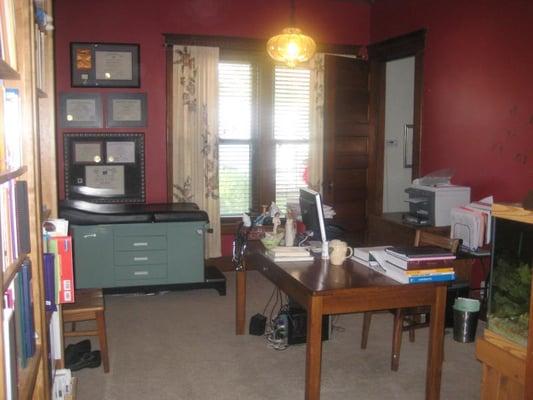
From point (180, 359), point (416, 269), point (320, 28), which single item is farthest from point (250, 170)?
point (416, 269)

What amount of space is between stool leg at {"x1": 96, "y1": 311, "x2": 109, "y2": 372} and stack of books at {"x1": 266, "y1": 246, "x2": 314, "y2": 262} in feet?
3.47

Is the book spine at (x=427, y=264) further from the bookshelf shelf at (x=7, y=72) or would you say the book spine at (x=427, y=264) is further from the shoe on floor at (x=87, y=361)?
the shoe on floor at (x=87, y=361)

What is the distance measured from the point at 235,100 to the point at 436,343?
11.9 feet

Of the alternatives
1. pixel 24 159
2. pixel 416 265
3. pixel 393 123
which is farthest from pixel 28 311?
pixel 393 123

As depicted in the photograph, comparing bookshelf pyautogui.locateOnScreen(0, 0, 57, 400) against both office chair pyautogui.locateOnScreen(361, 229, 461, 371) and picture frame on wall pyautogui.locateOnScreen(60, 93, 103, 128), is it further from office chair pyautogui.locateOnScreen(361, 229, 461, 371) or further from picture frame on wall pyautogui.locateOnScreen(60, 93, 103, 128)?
picture frame on wall pyautogui.locateOnScreen(60, 93, 103, 128)

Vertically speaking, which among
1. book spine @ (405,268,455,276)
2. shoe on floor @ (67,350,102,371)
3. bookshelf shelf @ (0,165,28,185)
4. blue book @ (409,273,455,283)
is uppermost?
bookshelf shelf @ (0,165,28,185)

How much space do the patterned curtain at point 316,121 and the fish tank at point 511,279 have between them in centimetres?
366

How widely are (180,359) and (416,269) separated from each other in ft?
5.50

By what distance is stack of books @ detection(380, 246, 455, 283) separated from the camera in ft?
8.81

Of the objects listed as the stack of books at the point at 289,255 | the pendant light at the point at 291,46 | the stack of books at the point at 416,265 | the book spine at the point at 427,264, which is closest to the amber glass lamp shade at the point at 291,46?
the pendant light at the point at 291,46

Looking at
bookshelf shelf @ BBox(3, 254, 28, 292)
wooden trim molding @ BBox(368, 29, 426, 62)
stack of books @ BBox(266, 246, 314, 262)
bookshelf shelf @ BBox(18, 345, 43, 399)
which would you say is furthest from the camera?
wooden trim molding @ BBox(368, 29, 426, 62)

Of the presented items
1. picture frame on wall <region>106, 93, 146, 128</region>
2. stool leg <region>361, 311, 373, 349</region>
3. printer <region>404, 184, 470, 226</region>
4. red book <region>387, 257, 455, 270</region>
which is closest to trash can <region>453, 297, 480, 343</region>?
stool leg <region>361, 311, 373, 349</region>

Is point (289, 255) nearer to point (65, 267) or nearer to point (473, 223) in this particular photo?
point (65, 267)

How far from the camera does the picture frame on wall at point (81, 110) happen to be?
5301 millimetres
